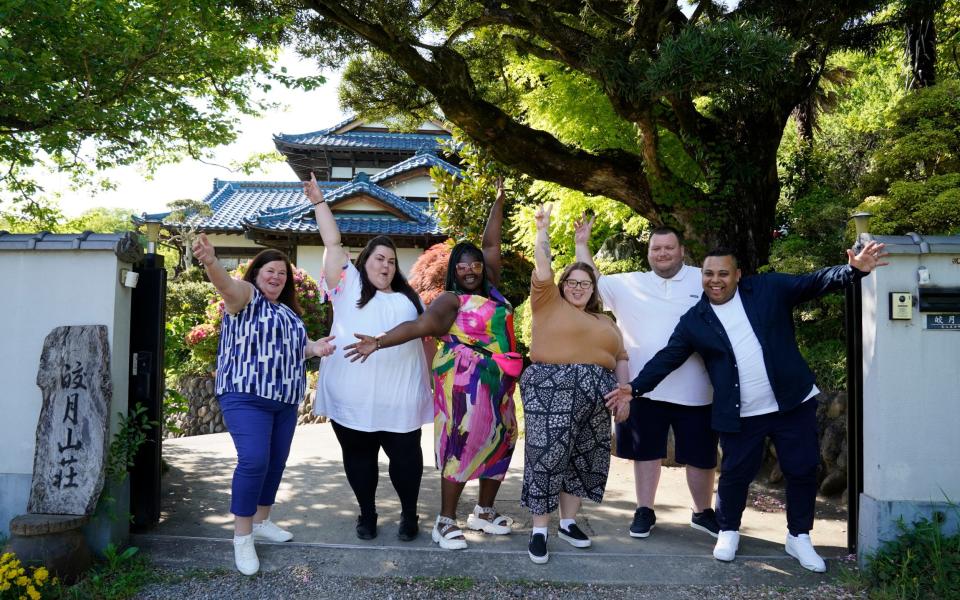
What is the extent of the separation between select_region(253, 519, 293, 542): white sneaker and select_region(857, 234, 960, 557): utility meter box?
3.18 metres

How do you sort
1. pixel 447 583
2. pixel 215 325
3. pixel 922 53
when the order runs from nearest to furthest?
1. pixel 447 583
2. pixel 922 53
3. pixel 215 325

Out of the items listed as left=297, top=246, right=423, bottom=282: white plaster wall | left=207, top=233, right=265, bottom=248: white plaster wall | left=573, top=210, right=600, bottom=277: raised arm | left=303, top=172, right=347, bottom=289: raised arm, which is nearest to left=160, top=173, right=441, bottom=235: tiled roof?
left=207, top=233, right=265, bottom=248: white plaster wall

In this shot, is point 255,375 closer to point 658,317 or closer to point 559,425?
point 559,425

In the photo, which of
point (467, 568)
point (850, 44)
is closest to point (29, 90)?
point (467, 568)

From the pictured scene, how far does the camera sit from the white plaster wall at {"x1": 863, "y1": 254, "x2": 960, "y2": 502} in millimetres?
3264

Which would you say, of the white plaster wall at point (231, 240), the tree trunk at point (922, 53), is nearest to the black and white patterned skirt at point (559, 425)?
the tree trunk at point (922, 53)

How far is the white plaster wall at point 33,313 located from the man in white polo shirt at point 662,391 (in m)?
2.75

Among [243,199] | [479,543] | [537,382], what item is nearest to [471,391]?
[537,382]

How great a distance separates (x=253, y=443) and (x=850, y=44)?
6.63 meters

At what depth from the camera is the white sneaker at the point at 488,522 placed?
151 inches

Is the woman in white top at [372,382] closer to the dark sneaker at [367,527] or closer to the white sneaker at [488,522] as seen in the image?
the dark sneaker at [367,527]

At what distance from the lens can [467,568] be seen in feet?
11.0

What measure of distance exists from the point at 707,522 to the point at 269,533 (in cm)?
264

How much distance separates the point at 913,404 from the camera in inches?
129
